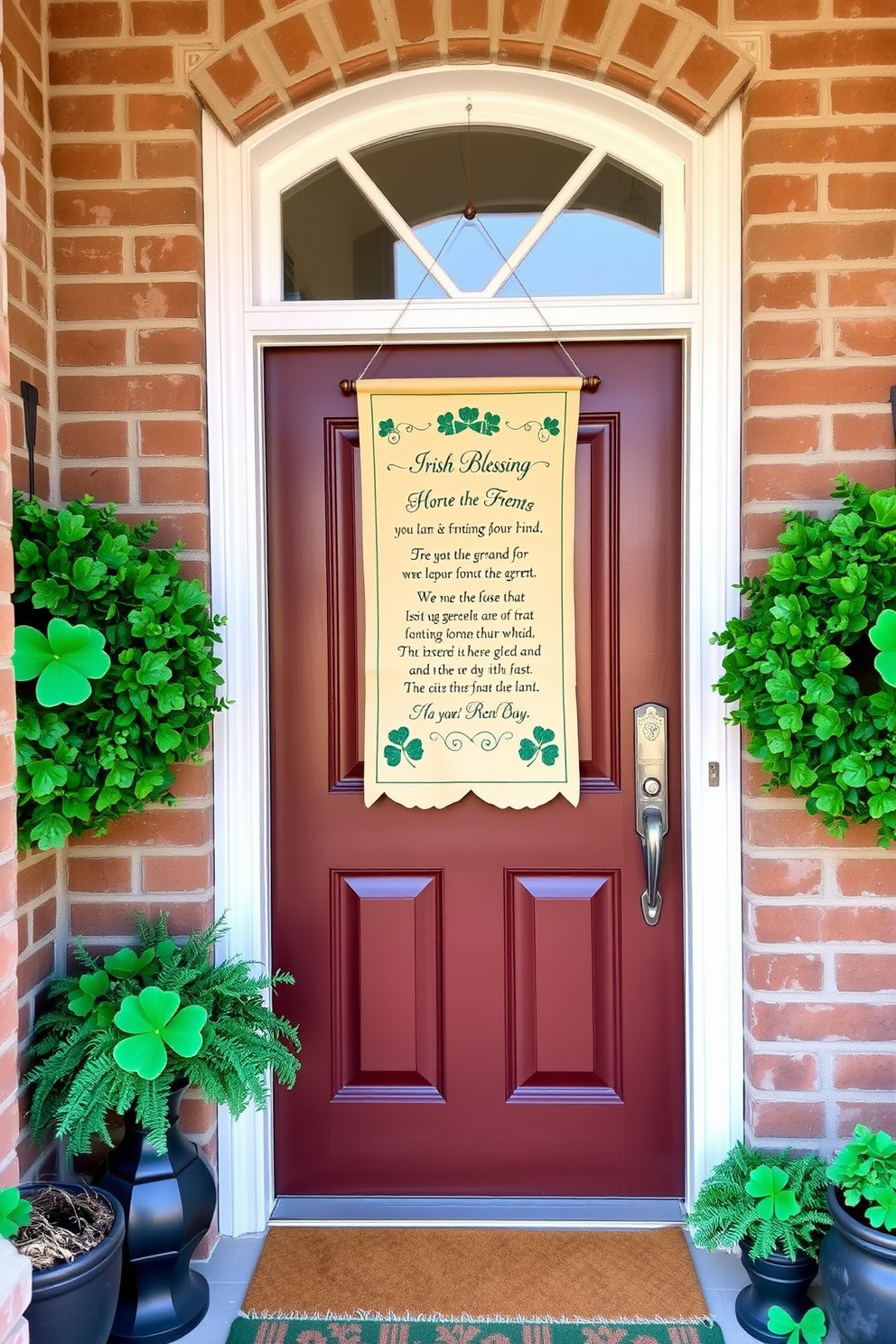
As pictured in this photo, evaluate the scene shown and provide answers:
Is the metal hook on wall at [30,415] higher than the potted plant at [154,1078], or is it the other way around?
the metal hook on wall at [30,415]

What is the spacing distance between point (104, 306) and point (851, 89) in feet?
5.32

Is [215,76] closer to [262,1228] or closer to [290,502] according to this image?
[290,502]

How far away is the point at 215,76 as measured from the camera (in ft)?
6.52

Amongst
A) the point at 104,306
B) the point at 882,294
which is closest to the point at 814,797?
the point at 882,294

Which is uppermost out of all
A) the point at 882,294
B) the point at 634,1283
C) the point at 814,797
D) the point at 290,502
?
the point at 882,294

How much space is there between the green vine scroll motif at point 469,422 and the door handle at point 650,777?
2.39ft

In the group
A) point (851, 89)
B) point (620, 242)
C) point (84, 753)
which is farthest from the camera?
point (620, 242)

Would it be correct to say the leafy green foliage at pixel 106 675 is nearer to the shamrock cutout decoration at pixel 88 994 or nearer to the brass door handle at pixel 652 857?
the shamrock cutout decoration at pixel 88 994

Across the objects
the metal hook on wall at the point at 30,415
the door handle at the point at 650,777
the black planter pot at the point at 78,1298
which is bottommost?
the black planter pot at the point at 78,1298

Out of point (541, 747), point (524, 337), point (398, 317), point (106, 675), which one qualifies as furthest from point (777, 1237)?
point (398, 317)

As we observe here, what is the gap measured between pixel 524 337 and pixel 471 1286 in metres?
2.03

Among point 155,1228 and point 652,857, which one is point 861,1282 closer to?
point 652,857

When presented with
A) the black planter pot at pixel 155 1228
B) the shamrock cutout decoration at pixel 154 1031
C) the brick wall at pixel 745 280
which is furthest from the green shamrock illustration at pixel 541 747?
the black planter pot at pixel 155 1228

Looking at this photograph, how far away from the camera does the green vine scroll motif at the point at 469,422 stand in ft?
7.00
